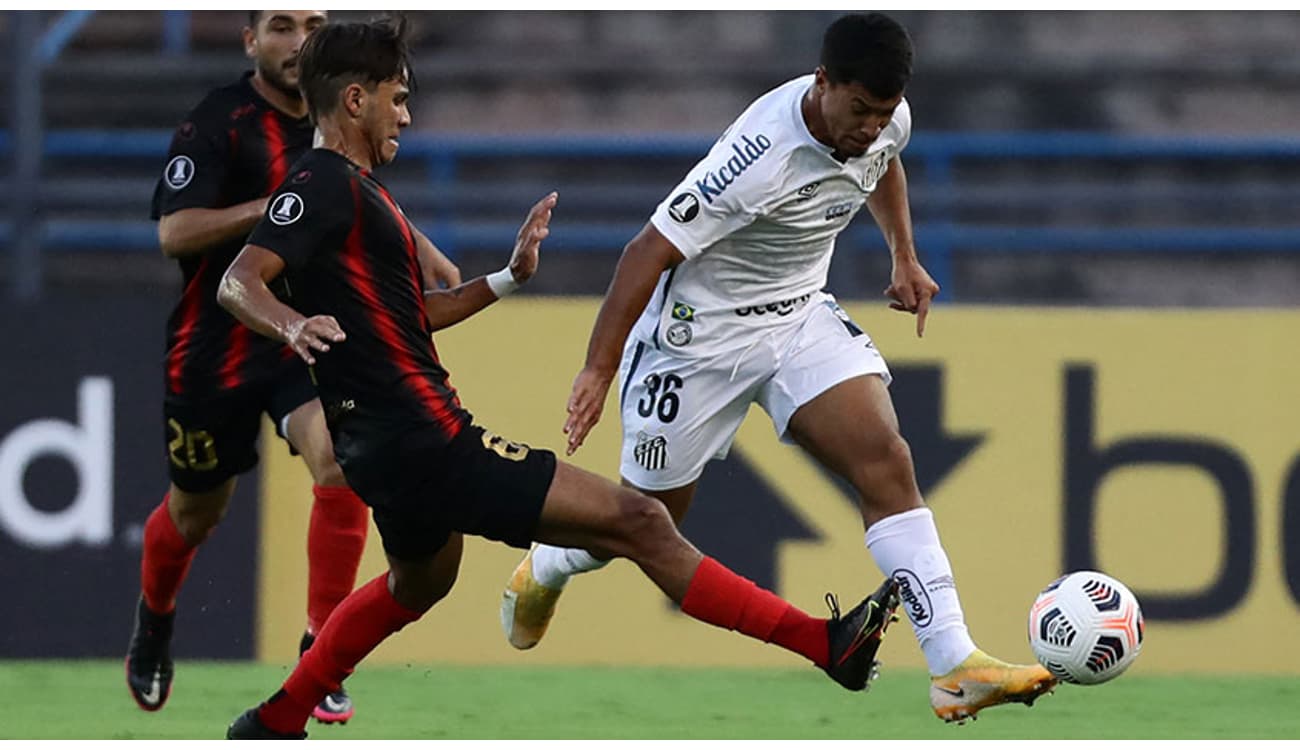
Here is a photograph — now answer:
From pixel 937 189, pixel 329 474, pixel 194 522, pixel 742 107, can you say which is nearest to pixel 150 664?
pixel 194 522

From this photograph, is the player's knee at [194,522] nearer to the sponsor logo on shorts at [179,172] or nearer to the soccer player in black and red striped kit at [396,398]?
the sponsor logo on shorts at [179,172]

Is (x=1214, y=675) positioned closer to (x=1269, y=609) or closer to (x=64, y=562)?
(x=1269, y=609)

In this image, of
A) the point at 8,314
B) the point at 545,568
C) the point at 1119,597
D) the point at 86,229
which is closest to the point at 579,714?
the point at 545,568

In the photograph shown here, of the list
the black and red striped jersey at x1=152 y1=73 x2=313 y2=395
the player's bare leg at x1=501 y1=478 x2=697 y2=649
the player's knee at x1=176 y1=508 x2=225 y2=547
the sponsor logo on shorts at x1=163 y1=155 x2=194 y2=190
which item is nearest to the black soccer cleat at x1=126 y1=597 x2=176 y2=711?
the player's knee at x1=176 y1=508 x2=225 y2=547

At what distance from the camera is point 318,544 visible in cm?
596

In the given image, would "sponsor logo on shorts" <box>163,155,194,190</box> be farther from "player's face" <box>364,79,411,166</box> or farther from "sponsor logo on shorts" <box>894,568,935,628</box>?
"sponsor logo on shorts" <box>894,568,935,628</box>

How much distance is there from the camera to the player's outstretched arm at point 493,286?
5.09 m

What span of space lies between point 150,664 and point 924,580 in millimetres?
2258

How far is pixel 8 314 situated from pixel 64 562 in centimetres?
88

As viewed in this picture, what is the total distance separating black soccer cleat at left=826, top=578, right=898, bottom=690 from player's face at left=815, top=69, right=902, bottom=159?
107 cm

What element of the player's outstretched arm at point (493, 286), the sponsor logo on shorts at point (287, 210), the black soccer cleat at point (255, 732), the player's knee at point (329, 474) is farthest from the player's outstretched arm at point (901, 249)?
the black soccer cleat at point (255, 732)

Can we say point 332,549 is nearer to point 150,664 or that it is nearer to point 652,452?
point 150,664

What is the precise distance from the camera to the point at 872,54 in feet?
16.8

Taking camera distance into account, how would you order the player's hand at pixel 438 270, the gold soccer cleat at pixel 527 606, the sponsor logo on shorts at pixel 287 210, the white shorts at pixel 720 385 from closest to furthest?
the sponsor logo on shorts at pixel 287 210 < the player's hand at pixel 438 270 < the white shorts at pixel 720 385 < the gold soccer cleat at pixel 527 606
